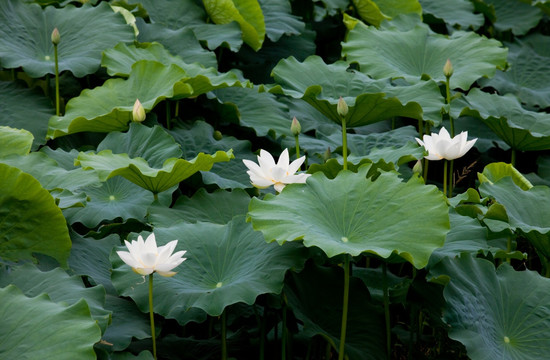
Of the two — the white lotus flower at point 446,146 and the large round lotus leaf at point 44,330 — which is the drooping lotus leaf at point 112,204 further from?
the white lotus flower at point 446,146

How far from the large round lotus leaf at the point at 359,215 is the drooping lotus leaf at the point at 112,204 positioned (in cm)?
64

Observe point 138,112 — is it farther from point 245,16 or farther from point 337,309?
point 245,16

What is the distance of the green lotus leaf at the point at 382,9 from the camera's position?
4.01m

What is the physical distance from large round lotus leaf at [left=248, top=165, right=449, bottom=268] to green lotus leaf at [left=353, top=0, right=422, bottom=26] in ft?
7.15

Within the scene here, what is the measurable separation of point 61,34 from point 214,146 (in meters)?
0.98

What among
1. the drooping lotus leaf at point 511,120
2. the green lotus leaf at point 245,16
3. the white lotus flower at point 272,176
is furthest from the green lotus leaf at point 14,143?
the drooping lotus leaf at point 511,120

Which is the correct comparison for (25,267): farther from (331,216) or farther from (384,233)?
(384,233)

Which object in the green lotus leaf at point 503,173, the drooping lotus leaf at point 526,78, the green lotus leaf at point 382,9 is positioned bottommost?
the drooping lotus leaf at point 526,78

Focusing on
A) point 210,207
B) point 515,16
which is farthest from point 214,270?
point 515,16

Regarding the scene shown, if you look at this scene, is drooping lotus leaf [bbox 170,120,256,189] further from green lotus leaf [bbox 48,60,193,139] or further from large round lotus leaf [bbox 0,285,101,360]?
large round lotus leaf [bbox 0,285,101,360]

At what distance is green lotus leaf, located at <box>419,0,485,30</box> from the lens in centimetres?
424

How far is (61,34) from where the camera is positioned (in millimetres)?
3289

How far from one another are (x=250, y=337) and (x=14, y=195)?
883 mm

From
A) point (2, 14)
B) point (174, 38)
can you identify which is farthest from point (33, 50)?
point (174, 38)
